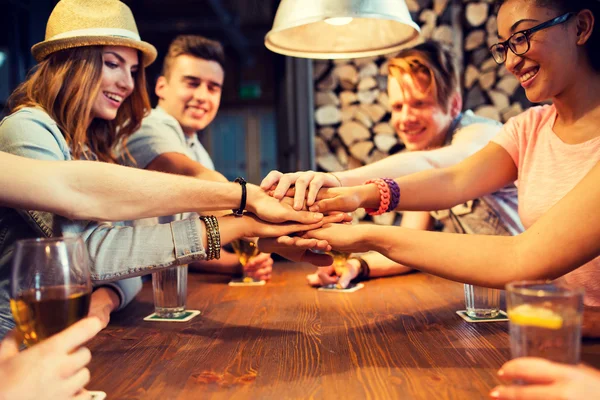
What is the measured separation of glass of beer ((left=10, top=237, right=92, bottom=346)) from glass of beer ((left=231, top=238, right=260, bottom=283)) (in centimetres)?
94

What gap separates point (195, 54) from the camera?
2.77 meters

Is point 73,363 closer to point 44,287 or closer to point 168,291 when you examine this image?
point 44,287

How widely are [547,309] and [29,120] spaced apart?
1.32 metres

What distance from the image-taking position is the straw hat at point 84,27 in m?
1.60

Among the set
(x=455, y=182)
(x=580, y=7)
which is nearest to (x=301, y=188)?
(x=455, y=182)

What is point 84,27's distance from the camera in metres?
1.62

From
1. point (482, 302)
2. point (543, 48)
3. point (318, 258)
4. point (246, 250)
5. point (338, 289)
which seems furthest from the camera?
point (246, 250)

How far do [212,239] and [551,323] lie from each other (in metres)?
0.86

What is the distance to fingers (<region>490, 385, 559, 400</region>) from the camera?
654 millimetres

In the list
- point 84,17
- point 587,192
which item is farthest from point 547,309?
point 84,17

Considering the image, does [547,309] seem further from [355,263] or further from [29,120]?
[29,120]

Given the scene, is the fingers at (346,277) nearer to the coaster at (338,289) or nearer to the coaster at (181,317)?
the coaster at (338,289)

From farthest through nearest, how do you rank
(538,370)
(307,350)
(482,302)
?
(482,302), (307,350), (538,370)

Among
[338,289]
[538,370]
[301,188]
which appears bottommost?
[338,289]
